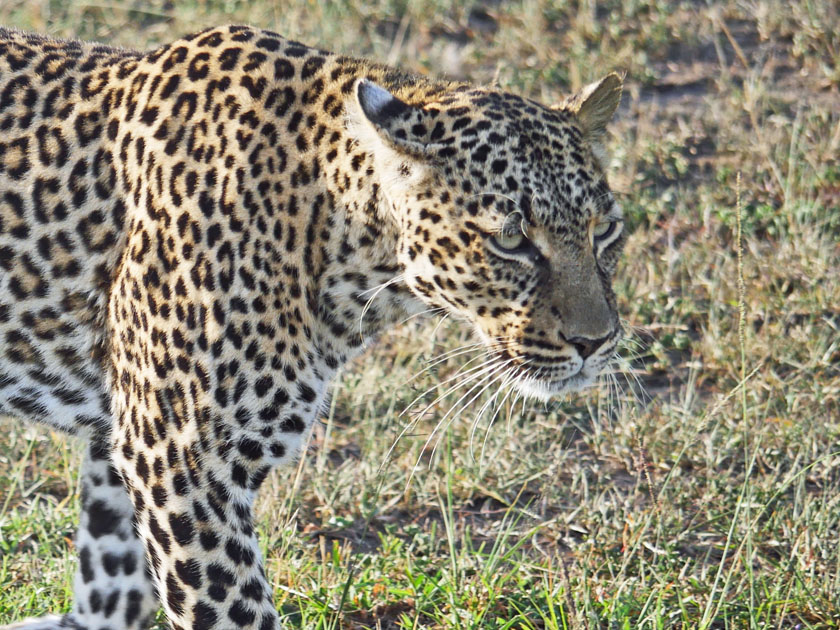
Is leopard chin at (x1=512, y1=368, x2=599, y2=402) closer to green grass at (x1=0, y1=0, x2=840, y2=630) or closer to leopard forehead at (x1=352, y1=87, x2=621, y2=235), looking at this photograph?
green grass at (x1=0, y1=0, x2=840, y2=630)

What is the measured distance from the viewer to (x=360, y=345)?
516 cm

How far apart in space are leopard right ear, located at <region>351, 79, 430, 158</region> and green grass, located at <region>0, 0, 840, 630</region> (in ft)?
4.31

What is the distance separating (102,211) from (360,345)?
112 centimetres

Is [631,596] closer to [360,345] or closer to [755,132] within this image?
[360,345]

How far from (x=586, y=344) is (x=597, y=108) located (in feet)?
3.33

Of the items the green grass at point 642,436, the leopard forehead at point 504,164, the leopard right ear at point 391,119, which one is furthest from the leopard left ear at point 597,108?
the leopard right ear at point 391,119

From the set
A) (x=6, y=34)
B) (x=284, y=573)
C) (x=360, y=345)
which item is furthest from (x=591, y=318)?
(x=6, y=34)

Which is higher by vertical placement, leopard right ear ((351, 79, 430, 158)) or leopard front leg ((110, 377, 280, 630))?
leopard right ear ((351, 79, 430, 158))

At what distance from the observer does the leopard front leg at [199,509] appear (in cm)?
466

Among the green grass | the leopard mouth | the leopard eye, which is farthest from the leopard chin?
the leopard eye

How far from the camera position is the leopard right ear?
464cm

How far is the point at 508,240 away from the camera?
15.4 feet

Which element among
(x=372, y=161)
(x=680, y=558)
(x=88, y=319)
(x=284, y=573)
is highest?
(x=372, y=161)

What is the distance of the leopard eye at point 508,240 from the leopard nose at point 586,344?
1.33 feet
